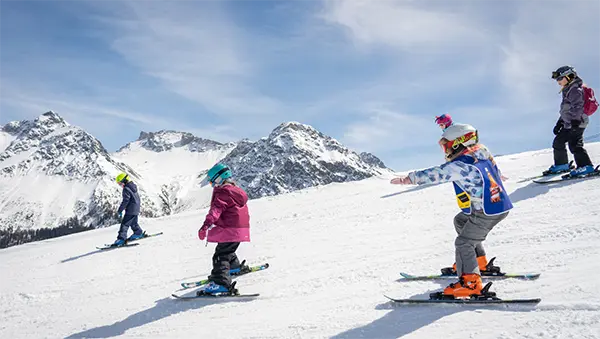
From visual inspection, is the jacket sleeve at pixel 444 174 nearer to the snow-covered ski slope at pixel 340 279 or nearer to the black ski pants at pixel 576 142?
the snow-covered ski slope at pixel 340 279

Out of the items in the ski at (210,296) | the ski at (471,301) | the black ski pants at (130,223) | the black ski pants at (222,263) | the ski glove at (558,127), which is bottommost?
the ski at (210,296)

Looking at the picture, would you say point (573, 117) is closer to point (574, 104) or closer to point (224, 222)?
point (574, 104)

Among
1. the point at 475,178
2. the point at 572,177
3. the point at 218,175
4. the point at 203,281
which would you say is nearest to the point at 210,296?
the point at 203,281

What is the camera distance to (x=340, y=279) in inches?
224

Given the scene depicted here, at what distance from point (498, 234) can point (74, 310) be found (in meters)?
7.03

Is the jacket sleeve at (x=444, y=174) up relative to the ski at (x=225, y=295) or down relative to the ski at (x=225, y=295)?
up

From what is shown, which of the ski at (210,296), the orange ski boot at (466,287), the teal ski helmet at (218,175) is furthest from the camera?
the teal ski helmet at (218,175)

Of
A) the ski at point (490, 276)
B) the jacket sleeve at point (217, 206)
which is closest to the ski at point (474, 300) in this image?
the ski at point (490, 276)

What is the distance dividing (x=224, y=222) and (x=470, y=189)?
140 inches

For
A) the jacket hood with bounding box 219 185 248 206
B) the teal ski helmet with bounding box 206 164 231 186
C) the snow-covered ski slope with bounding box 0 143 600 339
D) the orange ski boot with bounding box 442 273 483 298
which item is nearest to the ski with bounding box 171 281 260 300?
the snow-covered ski slope with bounding box 0 143 600 339

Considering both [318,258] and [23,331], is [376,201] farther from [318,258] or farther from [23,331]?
[23,331]

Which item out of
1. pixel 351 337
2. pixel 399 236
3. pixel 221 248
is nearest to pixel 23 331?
pixel 221 248

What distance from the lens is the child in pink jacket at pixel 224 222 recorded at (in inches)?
235

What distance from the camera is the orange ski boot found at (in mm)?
4266
